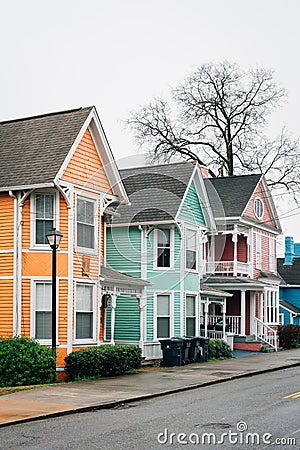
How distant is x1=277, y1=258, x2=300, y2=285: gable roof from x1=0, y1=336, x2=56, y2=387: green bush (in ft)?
111

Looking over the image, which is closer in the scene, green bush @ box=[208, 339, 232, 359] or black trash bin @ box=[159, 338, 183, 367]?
black trash bin @ box=[159, 338, 183, 367]

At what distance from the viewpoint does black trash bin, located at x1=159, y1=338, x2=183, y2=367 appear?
2712cm

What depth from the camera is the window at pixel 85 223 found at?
2420 cm

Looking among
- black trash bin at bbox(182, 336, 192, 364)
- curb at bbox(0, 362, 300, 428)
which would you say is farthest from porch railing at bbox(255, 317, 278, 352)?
curb at bbox(0, 362, 300, 428)

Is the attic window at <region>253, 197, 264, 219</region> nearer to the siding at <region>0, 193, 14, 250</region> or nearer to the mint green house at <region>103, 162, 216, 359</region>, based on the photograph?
the mint green house at <region>103, 162, 216, 359</region>

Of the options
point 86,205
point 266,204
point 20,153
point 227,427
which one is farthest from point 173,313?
point 227,427

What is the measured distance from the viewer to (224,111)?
181 ft

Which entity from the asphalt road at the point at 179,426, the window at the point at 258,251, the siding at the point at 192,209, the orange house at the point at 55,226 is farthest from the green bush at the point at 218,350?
the asphalt road at the point at 179,426

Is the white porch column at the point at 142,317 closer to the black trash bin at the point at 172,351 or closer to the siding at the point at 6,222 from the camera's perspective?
the black trash bin at the point at 172,351

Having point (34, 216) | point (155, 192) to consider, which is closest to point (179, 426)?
point (34, 216)

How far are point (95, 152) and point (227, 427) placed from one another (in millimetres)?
13705

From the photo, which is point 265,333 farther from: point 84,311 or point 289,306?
point 84,311

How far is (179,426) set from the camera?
13.4 meters

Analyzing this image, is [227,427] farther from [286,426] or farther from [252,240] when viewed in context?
[252,240]
